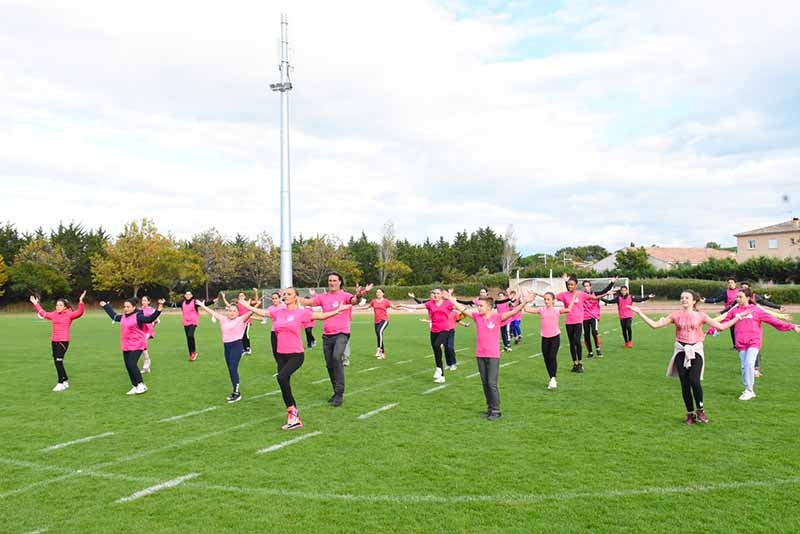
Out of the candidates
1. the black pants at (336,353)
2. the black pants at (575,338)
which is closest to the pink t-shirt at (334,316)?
the black pants at (336,353)

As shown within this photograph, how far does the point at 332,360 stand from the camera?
422 inches

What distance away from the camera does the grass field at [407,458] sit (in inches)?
224

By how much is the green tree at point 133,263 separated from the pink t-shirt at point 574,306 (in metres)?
57.3

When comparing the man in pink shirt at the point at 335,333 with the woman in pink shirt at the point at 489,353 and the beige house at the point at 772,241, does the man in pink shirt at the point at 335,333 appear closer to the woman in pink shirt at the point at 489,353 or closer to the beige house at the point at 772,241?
the woman in pink shirt at the point at 489,353

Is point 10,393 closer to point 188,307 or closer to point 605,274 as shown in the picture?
point 188,307

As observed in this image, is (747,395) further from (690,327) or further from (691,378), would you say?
(690,327)

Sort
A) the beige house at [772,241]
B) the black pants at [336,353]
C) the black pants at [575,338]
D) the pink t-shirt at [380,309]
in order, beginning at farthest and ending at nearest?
the beige house at [772,241] → the pink t-shirt at [380,309] → the black pants at [575,338] → the black pants at [336,353]

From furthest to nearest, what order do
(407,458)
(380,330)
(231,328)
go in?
(380,330) → (231,328) → (407,458)

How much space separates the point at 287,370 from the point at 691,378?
580 cm

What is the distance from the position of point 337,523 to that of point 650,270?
6605cm

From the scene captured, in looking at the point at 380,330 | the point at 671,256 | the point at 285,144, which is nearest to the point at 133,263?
the point at 285,144

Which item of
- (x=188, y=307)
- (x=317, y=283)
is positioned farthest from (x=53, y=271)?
(x=188, y=307)

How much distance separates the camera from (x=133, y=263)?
215 ft

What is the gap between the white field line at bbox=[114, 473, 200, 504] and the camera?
6256 mm
